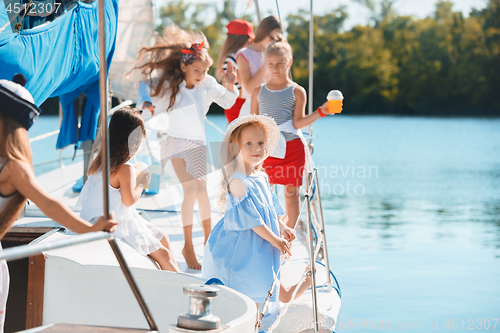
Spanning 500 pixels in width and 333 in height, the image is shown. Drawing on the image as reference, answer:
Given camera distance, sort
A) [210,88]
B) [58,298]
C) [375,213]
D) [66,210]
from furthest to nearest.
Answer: [375,213], [210,88], [58,298], [66,210]

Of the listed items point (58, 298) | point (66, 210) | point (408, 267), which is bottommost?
point (408, 267)

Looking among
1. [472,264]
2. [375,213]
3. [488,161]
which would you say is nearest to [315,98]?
[488,161]

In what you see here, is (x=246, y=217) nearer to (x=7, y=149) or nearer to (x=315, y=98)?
(x=7, y=149)

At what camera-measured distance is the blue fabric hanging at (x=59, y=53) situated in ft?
8.19

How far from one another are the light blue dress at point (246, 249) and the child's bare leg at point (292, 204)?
3.62 feet

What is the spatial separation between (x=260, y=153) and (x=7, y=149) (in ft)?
4.53

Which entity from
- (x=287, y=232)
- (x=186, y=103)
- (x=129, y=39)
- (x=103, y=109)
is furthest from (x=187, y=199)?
(x=129, y=39)

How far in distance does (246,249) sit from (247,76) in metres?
1.92

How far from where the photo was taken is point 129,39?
6.32 metres

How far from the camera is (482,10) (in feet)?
151

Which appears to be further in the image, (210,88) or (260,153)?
(210,88)

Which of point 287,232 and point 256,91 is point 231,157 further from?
point 256,91

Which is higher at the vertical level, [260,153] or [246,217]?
[260,153]

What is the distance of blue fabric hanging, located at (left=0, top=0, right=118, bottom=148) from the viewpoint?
250 centimetres
